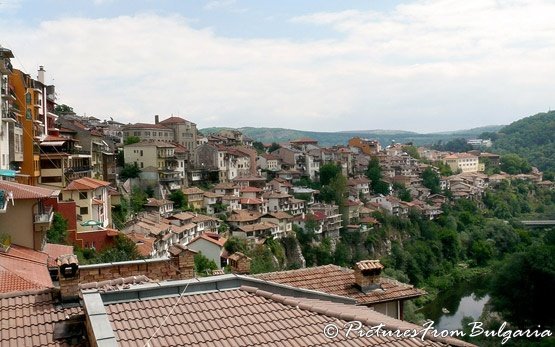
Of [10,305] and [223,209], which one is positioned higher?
[10,305]

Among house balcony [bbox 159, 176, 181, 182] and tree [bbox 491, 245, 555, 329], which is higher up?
house balcony [bbox 159, 176, 181, 182]

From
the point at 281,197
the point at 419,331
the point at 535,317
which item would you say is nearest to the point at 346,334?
the point at 419,331

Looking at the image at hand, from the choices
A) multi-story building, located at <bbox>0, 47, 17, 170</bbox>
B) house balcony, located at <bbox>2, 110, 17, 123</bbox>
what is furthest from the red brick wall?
house balcony, located at <bbox>2, 110, 17, 123</bbox>

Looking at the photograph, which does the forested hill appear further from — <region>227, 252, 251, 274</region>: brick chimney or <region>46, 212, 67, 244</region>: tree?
<region>227, 252, 251, 274</region>: brick chimney

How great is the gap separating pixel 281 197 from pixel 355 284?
4350 cm

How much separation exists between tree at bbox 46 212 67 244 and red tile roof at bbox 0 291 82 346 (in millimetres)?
14475

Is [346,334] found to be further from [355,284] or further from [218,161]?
[218,161]

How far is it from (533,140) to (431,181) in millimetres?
70727

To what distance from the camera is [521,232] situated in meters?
62.4

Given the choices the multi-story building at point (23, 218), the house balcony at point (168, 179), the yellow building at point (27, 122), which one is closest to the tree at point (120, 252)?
the yellow building at point (27, 122)

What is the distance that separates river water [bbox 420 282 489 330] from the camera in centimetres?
3935

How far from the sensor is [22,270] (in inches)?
414

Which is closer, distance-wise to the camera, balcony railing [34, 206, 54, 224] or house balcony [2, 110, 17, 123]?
balcony railing [34, 206, 54, 224]

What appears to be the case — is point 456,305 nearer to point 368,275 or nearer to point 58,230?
point 58,230
